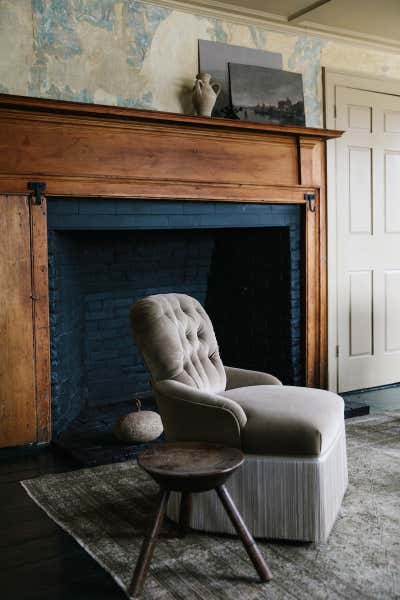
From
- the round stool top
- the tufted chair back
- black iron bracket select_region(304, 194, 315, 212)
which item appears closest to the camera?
the round stool top

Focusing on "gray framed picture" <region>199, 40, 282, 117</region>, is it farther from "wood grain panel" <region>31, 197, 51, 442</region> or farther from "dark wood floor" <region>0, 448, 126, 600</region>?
"dark wood floor" <region>0, 448, 126, 600</region>

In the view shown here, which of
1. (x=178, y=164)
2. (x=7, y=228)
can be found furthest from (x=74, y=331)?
(x=178, y=164)

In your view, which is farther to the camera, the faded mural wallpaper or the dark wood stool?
the faded mural wallpaper

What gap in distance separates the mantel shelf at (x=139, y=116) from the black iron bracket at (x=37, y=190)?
392 millimetres

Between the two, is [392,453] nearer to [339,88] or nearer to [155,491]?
[155,491]

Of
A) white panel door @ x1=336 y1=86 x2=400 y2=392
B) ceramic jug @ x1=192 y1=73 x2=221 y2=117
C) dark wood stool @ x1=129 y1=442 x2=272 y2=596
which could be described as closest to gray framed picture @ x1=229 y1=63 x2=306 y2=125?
ceramic jug @ x1=192 y1=73 x2=221 y2=117

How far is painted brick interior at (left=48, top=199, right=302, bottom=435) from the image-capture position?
391cm

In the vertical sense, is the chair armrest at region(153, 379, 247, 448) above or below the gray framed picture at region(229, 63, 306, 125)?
below

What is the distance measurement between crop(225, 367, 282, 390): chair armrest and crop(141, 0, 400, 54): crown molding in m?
2.47

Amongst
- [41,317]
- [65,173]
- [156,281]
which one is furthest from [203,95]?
[41,317]

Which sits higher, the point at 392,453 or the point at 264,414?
the point at 264,414

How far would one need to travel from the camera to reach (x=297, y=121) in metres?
4.69

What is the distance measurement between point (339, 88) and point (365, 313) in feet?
5.72

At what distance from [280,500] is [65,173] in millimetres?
2194
